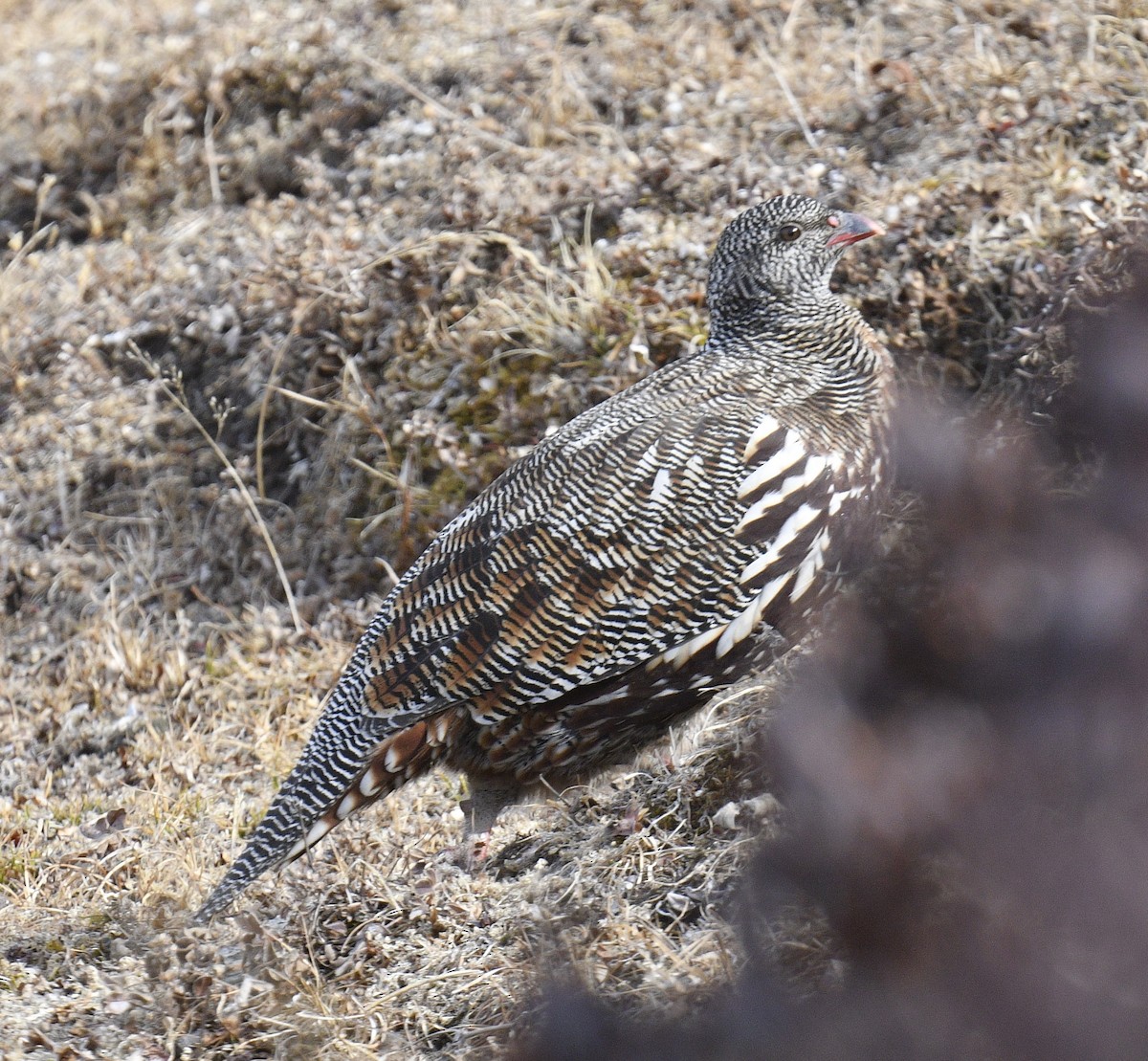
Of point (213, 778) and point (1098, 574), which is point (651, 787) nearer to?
point (213, 778)

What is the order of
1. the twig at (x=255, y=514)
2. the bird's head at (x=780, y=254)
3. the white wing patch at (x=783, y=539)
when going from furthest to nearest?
the twig at (x=255, y=514) → the bird's head at (x=780, y=254) → the white wing patch at (x=783, y=539)

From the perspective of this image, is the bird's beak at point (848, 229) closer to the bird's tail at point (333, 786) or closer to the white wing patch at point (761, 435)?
the white wing patch at point (761, 435)

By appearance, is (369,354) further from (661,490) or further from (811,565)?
(811,565)

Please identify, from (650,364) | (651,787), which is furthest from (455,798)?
(650,364)

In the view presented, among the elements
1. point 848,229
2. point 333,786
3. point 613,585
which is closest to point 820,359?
point 848,229

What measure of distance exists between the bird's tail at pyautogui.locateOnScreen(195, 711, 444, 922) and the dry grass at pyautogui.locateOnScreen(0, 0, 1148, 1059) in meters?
0.22

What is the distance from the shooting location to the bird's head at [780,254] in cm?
457

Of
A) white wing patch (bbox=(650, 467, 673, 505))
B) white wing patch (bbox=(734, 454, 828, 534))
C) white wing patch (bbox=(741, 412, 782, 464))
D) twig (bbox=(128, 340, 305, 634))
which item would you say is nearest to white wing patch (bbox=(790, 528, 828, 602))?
white wing patch (bbox=(734, 454, 828, 534))

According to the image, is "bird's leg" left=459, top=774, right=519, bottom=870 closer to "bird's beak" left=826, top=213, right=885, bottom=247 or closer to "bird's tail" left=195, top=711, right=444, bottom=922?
"bird's tail" left=195, top=711, right=444, bottom=922

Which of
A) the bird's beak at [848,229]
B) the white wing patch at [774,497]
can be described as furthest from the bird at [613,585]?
the bird's beak at [848,229]

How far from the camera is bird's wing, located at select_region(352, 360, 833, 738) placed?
392cm

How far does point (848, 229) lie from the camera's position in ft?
15.4

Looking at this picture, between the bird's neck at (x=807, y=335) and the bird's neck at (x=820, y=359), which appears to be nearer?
the bird's neck at (x=820, y=359)

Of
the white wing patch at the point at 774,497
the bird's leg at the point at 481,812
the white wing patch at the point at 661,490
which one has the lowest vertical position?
the bird's leg at the point at 481,812
